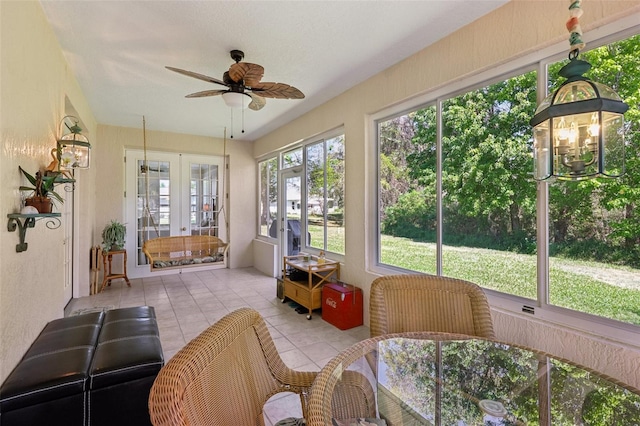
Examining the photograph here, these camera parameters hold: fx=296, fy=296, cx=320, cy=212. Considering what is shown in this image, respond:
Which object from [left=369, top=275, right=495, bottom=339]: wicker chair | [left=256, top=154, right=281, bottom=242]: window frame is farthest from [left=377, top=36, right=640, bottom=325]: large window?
[left=256, top=154, right=281, bottom=242]: window frame

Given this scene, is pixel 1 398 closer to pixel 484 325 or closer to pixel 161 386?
pixel 161 386

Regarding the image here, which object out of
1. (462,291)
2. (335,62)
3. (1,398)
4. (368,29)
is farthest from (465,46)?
(1,398)

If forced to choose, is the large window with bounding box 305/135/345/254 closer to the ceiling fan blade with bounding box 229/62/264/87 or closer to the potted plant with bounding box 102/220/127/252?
the ceiling fan blade with bounding box 229/62/264/87

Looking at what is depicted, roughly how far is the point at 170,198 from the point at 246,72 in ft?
14.0

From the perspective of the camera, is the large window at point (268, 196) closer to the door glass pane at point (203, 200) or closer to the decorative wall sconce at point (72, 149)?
the door glass pane at point (203, 200)

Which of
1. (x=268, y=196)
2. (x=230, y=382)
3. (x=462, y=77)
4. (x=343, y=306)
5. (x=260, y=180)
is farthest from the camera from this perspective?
(x=260, y=180)

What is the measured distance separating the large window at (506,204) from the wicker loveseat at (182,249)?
132 inches

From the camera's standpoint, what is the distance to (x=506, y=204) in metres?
2.28

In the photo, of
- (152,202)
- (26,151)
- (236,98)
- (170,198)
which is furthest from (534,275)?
(152,202)

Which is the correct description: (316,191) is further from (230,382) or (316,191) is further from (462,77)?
(230,382)

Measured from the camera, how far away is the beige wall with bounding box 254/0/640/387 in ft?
5.68

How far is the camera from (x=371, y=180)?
344cm

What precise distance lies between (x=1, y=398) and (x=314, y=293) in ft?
8.93

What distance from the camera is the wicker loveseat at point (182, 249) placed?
5027 millimetres
